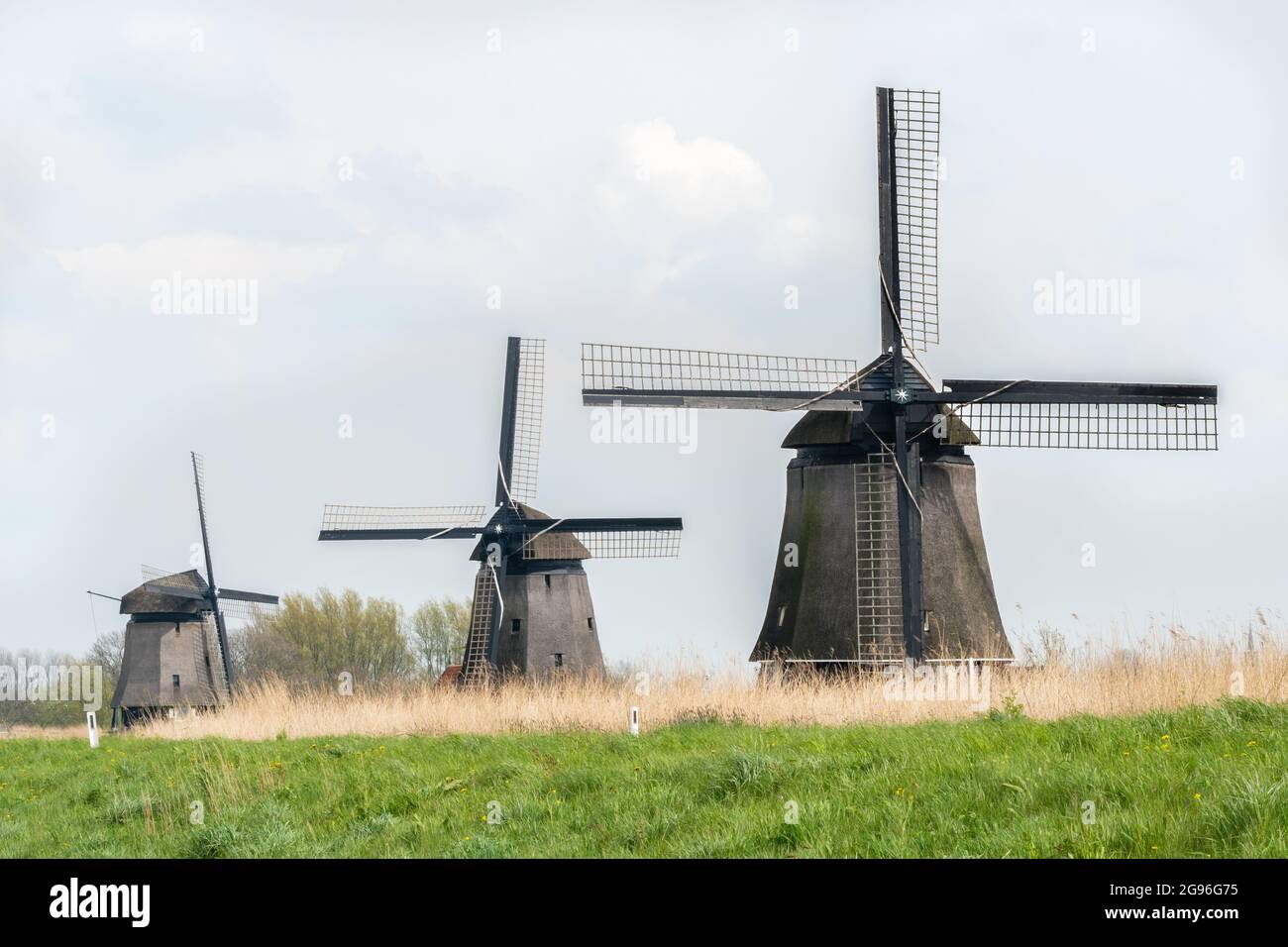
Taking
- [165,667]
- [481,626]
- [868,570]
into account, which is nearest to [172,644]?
[165,667]

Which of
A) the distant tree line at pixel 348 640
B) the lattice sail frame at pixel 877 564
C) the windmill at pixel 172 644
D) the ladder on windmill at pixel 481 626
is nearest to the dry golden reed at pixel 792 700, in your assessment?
the lattice sail frame at pixel 877 564

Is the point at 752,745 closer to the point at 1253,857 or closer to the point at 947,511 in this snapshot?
the point at 1253,857

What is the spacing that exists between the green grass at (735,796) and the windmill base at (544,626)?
1266 cm

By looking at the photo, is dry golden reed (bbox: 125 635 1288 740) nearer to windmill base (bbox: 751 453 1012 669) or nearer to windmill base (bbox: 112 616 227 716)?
windmill base (bbox: 751 453 1012 669)

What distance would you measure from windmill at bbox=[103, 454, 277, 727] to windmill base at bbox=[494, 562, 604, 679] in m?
13.7

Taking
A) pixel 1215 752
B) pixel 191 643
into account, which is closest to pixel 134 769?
pixel 1215 752

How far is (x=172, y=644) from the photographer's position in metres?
39.7

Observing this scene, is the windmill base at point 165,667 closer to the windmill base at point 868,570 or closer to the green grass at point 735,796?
the windmill base at point 868,570

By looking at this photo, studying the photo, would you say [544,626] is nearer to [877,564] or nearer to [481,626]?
[481,626]

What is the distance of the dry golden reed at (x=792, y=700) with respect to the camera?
13.1 metres

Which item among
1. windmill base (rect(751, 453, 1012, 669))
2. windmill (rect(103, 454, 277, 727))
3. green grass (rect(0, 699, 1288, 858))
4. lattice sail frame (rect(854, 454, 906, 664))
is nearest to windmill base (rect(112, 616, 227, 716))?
windmill (rect(103, 454, 277, 727))

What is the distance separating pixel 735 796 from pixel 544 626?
1885cm

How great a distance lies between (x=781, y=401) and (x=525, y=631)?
37.7 ft
